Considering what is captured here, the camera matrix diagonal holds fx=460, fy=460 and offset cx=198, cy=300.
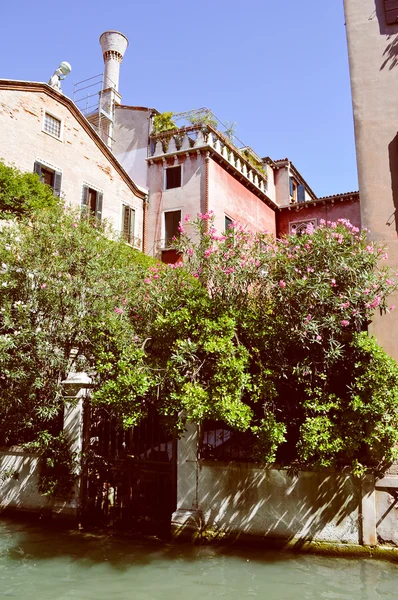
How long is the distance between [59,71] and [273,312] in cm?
1749

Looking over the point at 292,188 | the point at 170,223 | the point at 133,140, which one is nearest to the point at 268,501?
the point at 170,223

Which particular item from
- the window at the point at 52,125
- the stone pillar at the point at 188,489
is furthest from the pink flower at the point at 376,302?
the window at the point at 52,125

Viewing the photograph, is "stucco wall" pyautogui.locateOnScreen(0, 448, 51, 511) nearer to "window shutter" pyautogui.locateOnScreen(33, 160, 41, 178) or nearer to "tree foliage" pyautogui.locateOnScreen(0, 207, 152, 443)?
"tree foliage" pyautogui.locateOnScreen(0, 207, 152, 443)

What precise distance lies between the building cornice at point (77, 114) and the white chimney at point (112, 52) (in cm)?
536

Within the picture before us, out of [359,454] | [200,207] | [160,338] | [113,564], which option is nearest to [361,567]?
[359,454]

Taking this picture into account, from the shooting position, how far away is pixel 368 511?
22.5ft

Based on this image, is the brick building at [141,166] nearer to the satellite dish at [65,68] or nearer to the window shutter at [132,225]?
the window shutter at [132,225]

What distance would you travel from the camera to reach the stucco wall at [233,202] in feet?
64.2

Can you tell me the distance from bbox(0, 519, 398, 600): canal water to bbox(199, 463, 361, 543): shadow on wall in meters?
0.37

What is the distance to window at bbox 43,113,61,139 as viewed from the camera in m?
17.4

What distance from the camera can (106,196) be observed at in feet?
63.8

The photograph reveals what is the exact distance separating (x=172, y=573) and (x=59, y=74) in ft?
65.7

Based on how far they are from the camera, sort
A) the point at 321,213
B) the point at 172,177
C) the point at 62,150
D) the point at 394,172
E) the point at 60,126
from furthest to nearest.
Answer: the point at 321,213
the point at 172,177
the point at 60,126
the point at 62,150
the point at 394,172

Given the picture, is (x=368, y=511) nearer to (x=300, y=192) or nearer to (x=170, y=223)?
(x=170, y=223)
